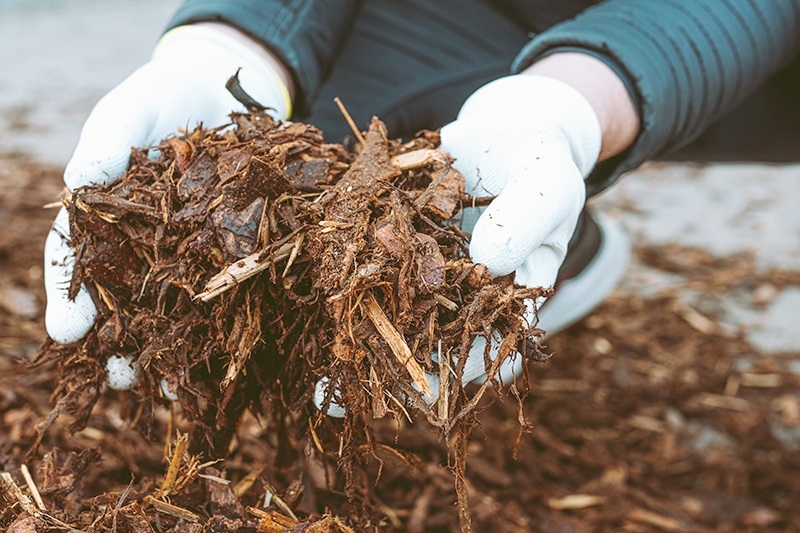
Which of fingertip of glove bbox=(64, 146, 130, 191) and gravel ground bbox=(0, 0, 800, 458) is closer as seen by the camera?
fingertip of glove bbox=(64, 146, 130, 191)

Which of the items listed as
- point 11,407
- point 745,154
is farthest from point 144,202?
point 745,154

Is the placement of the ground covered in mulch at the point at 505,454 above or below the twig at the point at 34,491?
below

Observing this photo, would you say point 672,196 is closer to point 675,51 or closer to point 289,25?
point 675,51

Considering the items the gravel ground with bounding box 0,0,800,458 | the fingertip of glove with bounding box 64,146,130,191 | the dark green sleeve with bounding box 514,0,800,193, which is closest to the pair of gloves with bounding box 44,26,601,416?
the fingertip of glove with bounding box 64,146,130,191

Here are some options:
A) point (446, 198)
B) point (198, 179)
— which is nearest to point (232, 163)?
point (198, 179)

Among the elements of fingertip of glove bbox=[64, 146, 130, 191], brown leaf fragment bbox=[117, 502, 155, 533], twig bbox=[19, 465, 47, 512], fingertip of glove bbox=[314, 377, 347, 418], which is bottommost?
twig bbox=[19, 465, 47, 512]

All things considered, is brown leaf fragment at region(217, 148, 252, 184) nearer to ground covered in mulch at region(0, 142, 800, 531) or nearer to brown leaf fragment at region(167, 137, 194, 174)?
brown leaf fragment at region(167, 137, 194, 174)

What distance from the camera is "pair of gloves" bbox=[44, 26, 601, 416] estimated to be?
4.21 ft

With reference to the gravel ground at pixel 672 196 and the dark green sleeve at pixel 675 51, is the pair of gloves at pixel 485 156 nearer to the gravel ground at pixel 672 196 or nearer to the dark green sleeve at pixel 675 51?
the dark green sleeve at pixel 675 51

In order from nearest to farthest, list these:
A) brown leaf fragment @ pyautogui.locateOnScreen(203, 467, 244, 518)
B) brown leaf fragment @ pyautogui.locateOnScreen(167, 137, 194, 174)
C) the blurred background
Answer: brown leaf fragment @ pyautogui.locateOnScreen(203, 467, 244, 518) → brown leaf fragment @ pyautogui.locateOnScreen(167, 137, 194, 174) → the blurred background

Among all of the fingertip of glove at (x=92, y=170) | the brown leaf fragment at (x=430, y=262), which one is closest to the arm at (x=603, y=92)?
the brown leaf fragment at (x=430, y=262)

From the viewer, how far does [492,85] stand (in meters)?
1.64

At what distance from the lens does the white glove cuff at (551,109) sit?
4.89 feet

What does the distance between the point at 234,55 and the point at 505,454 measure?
1.33 m
